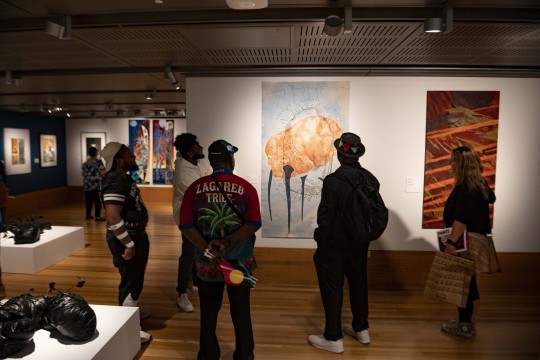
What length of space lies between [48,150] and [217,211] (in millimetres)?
10726

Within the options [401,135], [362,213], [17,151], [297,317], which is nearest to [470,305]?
[362,213]

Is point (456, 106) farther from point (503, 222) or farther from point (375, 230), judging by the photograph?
point (375, 230)

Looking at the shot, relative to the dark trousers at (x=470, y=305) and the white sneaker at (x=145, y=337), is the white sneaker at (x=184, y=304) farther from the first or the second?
the dark trousers at (x=470, y=305)

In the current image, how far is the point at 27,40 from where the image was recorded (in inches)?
126

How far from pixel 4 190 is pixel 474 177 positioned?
4211 millimetres

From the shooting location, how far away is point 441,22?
8.39 feet

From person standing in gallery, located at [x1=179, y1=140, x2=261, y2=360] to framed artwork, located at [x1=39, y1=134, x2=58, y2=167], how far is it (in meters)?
10.3

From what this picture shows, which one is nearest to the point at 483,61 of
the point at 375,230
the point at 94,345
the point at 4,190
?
the point at 375,230

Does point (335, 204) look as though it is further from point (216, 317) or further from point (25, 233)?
point (25, 233)

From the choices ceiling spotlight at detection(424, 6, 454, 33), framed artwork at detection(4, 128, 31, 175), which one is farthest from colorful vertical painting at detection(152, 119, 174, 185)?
ceiling spotlight at detection(424, 6, 454, 33)

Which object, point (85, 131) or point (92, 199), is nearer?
point (92, 199)

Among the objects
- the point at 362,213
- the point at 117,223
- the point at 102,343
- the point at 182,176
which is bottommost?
the point at 102,343

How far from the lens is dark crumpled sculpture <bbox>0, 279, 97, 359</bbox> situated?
2258 mm

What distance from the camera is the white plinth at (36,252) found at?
4.96 m
